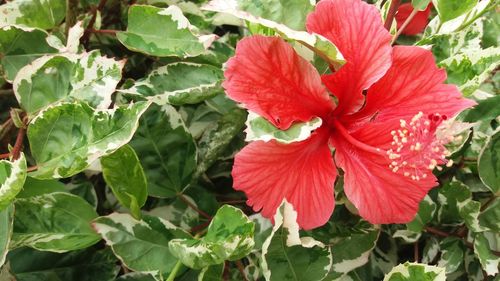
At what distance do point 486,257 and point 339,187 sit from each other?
21 cm

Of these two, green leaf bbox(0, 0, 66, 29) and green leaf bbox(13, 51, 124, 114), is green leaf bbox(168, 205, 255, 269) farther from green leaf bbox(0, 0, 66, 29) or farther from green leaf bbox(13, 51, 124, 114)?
green leaf bbox(0, 0, 66, 29)

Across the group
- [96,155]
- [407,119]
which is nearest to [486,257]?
[407,119]

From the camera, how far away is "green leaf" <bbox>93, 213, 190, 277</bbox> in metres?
0.69

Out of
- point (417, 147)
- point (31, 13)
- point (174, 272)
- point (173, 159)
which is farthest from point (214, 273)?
point (31, 13)

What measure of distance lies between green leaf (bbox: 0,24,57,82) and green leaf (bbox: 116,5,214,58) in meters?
0.09

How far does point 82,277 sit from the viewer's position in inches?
30.2

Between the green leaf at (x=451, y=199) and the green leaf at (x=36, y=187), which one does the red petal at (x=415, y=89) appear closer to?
the green leaf at (x=451, y=199)

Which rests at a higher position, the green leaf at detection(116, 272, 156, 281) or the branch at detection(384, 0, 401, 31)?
the branch at detection(384, 0, 401, 31)

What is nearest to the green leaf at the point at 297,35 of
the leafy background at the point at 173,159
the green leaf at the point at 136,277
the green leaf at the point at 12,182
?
the leafy background at the point at 173,159

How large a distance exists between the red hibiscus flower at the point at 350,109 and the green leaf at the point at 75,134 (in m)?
0.12

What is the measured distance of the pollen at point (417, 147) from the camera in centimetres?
60

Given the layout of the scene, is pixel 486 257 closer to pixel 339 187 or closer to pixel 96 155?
pixel 339 187

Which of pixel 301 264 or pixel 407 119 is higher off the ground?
pixel 407 119

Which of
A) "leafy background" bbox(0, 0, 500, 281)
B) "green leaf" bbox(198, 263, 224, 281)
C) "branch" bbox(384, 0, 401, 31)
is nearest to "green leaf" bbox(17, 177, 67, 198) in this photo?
"leafy background" bbox(0, 0, 500, 281)
